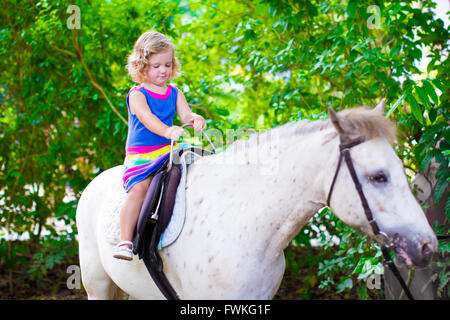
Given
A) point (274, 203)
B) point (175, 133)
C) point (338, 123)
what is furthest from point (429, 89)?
point (175, 133)

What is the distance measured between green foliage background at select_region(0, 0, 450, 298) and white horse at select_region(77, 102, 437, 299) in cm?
121

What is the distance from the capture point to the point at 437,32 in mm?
3133

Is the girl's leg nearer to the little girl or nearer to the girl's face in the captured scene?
the little girl

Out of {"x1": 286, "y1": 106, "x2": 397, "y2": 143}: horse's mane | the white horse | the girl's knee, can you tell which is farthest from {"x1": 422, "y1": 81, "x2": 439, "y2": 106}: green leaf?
the girl's knee

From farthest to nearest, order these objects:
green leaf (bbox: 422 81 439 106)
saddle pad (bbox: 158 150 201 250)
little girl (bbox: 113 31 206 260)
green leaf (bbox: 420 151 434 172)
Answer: green leaf (bbox: 420 151 434 172) → green leaf (bbox: 422 81 439 106) → little girl (bbox: 113 31 206 260) → saddle pad (bbox: 158 150 201 250)

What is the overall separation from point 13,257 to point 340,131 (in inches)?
177

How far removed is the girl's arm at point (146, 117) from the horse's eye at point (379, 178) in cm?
88

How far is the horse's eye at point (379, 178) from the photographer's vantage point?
1.57m

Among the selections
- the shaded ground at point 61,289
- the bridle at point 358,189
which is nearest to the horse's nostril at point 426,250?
the bridle at point 358,189

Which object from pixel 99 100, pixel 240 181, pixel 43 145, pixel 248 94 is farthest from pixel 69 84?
pixel 240 181

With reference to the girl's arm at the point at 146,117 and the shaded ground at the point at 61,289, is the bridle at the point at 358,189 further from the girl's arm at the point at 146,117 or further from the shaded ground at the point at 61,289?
the shaded ground at the point at 61,289

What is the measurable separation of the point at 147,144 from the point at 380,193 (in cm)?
120

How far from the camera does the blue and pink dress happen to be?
6.85 ft
